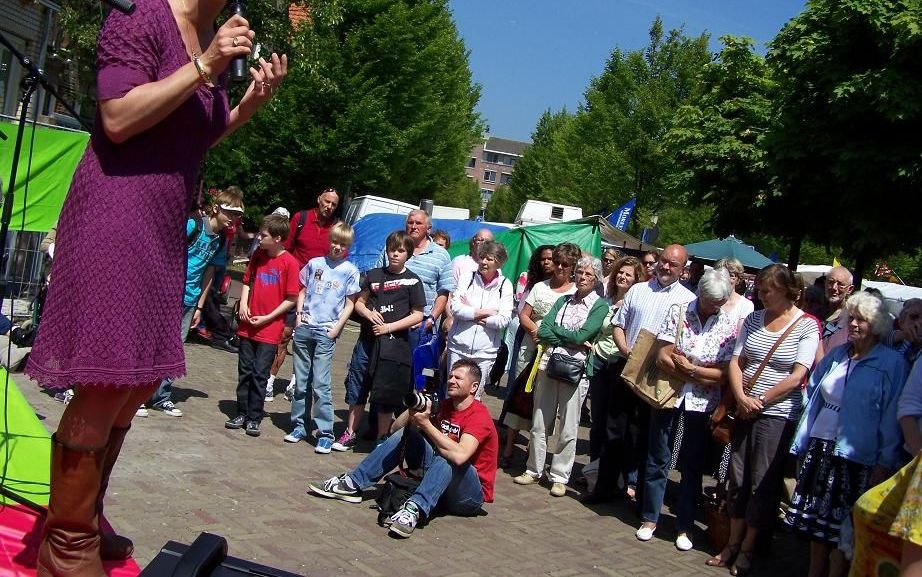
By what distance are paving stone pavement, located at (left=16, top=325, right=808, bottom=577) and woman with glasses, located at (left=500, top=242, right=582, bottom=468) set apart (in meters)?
0.49

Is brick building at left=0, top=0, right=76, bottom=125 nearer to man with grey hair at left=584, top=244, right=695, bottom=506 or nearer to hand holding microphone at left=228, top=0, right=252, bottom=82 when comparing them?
man with grey hair at left=584, top=244, right=695, bottom=506

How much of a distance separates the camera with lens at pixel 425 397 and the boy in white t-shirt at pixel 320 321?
1116 millimetres

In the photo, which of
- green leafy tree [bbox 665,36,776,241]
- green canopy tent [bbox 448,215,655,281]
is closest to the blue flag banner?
green leafy tree [bbox 665,36,776,241]

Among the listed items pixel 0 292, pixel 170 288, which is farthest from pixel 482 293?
pixel 170 288

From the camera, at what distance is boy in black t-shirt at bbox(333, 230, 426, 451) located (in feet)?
25.3

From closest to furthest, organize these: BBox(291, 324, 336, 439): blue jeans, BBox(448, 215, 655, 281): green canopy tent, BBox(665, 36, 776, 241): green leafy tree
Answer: BBox(291, 324, 336, 439): blue jeans < BBox(448, 215, 655, 281): green canopy tent < BBox(665, 36, 776, 241): green leafy tree

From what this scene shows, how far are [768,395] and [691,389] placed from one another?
65cm

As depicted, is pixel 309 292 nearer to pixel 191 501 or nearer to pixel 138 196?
pixel 191 501

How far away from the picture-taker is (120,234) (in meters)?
2.41

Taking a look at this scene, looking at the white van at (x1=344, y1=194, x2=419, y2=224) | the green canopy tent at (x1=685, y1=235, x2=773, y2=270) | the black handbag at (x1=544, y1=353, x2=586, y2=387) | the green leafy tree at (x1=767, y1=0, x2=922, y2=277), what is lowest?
the black handbag at (x1=544, y1=353, x2=586, y2=387)

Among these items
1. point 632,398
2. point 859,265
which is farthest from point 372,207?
point 632,398

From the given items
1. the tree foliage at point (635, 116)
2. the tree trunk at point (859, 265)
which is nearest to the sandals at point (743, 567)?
the tree trunk at point (859, 265)

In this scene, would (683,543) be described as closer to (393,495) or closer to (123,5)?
(393,495)

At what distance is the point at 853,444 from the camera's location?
5.57 meters
